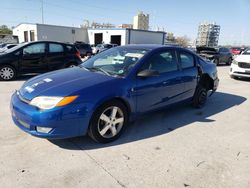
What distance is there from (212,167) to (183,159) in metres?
0.39

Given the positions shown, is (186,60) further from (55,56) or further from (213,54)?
(213,54)

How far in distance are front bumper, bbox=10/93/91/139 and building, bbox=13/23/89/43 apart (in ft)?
109

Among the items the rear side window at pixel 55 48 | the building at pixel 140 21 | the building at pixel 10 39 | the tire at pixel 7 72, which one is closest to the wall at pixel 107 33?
the building at pixel 10 39

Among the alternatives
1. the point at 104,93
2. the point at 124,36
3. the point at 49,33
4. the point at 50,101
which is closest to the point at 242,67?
the point at 104,93

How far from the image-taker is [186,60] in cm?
490

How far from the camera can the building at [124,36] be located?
34.8 m

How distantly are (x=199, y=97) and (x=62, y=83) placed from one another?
3445 mm

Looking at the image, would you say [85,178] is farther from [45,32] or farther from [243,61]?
[45,32]

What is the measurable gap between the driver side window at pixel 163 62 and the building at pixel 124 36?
30.9 metres

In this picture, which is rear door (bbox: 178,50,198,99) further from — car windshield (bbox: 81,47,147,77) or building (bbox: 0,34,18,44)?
building (bbox: 0,34,18,44)

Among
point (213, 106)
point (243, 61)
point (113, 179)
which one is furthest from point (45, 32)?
point (113, 179)

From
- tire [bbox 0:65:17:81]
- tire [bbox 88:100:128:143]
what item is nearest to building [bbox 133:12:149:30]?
tire [bbox 0:65:17:81]

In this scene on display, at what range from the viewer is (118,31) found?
1383 inches

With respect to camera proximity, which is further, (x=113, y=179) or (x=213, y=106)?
(x=213, y=106)
